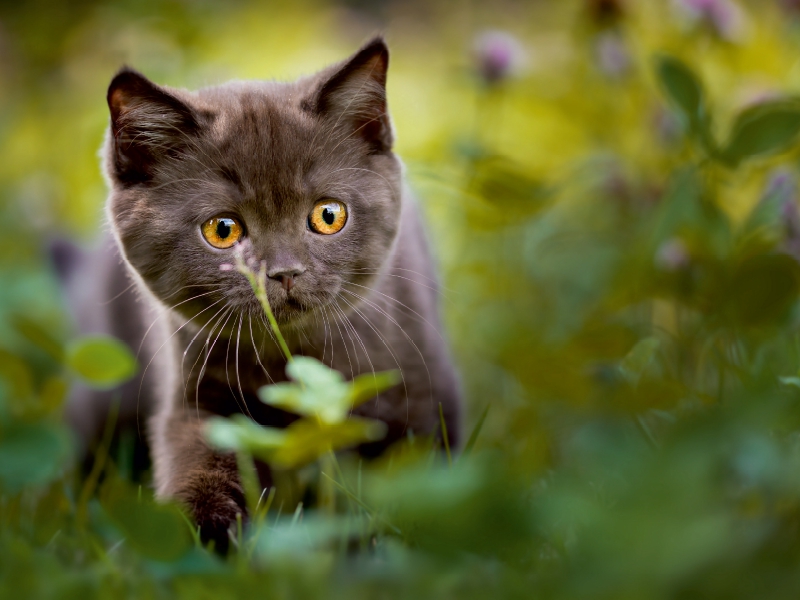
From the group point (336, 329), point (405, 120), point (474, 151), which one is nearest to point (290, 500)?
point (336, 329)

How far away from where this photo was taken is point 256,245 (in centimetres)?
135

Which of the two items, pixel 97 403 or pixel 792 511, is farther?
pixel 97 403

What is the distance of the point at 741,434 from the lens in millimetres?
795

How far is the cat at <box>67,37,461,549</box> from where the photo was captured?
1.37 m

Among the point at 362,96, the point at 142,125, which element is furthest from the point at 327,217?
the point at 142,125

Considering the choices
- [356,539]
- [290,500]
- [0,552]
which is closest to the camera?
[0,552]

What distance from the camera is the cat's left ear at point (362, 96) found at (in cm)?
147

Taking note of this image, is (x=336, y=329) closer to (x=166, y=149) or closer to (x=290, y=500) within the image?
(x=290, y=500)

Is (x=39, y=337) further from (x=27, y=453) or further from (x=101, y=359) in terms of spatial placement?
(x=27, y=453)

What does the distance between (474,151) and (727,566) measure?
1.37 metres

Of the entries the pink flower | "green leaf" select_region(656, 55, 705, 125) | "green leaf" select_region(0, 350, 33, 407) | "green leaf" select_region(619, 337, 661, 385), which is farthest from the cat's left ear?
"green leaf" select_region(0, 350, 33, 407)

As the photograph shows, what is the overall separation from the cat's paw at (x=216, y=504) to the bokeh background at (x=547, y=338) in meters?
0.12

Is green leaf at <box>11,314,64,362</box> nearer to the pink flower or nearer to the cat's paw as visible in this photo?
the cat's paw

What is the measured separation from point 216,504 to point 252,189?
553 millimetres
